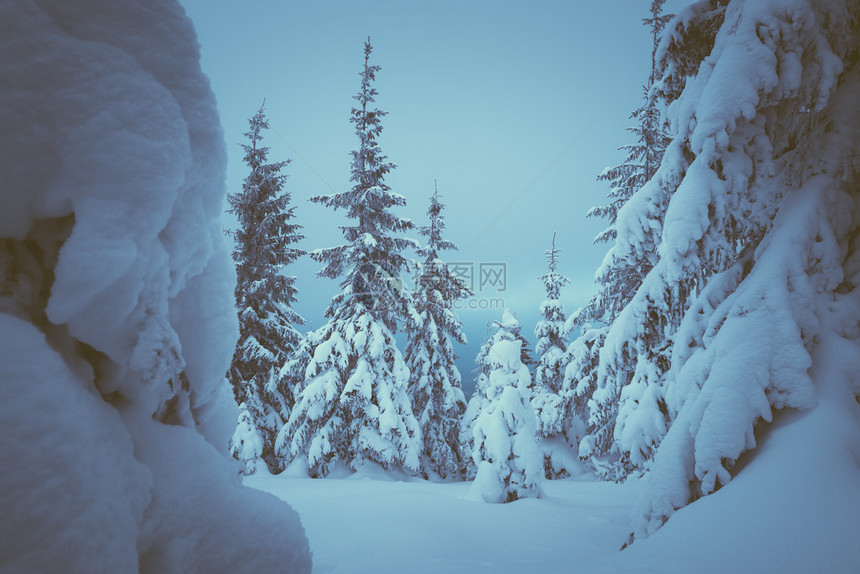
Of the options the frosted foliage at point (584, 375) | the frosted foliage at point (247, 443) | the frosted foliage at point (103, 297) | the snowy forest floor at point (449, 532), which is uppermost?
the frosted foliage at point (103, 297)

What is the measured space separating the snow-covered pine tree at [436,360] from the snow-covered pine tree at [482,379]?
0.46 meters

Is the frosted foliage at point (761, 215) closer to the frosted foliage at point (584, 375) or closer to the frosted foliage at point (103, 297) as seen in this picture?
the frosted foliage at point (103, 297)

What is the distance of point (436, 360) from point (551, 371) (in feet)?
21.7

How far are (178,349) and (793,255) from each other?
4.73 m

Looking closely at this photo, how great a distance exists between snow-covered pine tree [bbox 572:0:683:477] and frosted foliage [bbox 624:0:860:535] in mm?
687

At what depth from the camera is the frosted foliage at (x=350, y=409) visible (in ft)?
39.1

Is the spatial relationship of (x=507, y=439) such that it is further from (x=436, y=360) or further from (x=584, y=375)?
(x=436, y=360)

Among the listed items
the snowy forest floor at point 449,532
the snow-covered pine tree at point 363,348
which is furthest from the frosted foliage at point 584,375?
the snow-covered pine tree at point 363,348

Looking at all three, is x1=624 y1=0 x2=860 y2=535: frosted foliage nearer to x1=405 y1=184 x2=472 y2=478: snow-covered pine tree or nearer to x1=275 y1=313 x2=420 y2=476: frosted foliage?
x1=275 y1=313 x2=420 y2=476: frosted foliage

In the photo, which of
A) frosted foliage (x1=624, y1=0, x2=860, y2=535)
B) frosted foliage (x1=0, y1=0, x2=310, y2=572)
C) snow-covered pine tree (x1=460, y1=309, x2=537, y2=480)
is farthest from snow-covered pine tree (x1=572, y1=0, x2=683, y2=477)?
frosted foliage (x1=0, y1=0, x2=310, y2=572)

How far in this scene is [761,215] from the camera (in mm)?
3744

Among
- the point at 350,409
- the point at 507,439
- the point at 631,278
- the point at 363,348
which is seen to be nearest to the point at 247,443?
the point at 350,409

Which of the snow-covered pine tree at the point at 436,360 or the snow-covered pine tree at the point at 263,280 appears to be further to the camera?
the snow-covered pine tree at the point at 436,360

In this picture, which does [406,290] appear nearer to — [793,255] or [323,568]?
[323,568]
